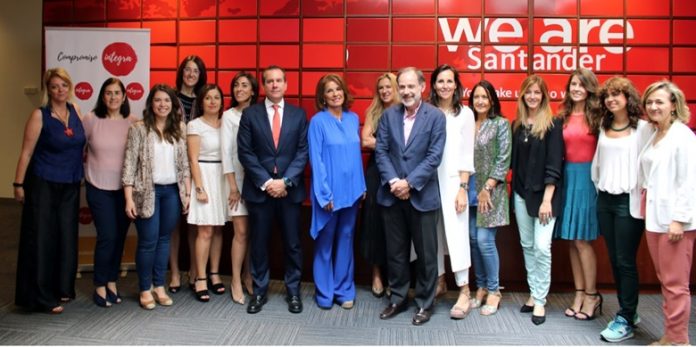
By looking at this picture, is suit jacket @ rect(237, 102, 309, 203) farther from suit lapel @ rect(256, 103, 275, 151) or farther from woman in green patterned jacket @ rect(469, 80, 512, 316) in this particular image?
woman in green patterned jacket @ rect(469, 80, 512, 316)

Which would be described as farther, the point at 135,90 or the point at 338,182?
the point at 135,90

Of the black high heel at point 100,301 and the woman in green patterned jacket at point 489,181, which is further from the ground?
the woman in green patterned jacket at point 489,181

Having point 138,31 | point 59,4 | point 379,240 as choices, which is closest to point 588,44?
point 379,240

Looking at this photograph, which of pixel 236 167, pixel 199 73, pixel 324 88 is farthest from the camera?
pixel 199 73

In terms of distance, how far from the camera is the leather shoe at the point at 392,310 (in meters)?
3.24

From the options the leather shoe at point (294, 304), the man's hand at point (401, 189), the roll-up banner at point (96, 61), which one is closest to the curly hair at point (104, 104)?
the roll-up banner at point (96, 61)

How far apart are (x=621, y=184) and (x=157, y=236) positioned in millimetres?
2800

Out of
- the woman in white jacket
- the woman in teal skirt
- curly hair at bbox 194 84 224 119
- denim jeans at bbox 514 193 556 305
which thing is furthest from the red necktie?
the woman in white jacket

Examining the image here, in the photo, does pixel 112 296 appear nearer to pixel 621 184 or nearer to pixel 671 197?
pixel 621 184

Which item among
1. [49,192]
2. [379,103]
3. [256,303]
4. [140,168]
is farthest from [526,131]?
[49,192]

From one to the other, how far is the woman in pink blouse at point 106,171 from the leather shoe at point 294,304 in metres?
1.20

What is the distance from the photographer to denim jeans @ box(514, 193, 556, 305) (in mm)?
3191

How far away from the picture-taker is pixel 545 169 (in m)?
3.17

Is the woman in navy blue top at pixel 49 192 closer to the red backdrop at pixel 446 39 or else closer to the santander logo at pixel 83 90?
the santander logo at pixel 83 90
